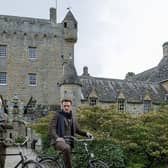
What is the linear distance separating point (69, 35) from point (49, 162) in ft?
127

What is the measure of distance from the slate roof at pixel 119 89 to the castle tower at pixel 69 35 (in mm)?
4713

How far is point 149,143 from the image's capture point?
20.2 meters

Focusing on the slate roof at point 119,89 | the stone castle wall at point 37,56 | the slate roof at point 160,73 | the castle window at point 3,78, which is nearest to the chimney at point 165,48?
the slate roof at point 160,73

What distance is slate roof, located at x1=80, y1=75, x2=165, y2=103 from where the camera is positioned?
134 feet

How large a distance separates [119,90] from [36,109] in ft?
29.9

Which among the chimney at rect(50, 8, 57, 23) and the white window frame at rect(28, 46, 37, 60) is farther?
the chimney at rect(50, 8, 57, 23)

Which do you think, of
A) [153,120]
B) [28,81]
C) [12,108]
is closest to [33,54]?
[28,81]

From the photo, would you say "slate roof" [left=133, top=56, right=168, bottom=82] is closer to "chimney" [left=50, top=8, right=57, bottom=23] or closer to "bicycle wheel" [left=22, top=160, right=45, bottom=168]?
"chimney" [left=50, top=8, right=57, bottom=23]

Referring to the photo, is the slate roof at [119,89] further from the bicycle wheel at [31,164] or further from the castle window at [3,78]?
the bicycle wheel at [31,164]

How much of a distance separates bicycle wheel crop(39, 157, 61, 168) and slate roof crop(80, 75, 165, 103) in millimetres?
30442

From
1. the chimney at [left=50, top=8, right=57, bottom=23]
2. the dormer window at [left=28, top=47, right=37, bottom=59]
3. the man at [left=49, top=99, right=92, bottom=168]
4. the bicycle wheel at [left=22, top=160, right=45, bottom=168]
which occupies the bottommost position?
the bicycle wheel at [left=22, top=160, right=45, bottom=168]

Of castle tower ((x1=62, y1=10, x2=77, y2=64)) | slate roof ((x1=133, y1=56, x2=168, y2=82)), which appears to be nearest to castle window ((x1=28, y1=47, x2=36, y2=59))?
castle tower ((x1=62, y1=10, x2=77, y2=64))

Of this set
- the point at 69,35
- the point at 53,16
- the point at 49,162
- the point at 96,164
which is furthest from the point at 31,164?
the point at 53,16

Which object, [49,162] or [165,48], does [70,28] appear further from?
[49,162]
